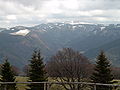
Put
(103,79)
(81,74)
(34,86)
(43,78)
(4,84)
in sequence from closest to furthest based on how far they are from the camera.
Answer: (4,84) < (34,86) < (43,78) < (103,79) < (81,74)

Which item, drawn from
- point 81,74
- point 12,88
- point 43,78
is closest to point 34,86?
point 12,88

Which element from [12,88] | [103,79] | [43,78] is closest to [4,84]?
[12,88]

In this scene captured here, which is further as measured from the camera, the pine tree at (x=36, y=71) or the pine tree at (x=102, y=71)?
the pine tree at (x=102, y=71)

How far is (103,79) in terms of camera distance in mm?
30656

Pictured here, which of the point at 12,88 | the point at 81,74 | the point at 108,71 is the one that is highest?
the point at 12,88

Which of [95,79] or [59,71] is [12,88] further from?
[59,71]

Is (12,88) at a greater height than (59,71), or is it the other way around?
(12,88)

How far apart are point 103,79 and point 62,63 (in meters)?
14.4

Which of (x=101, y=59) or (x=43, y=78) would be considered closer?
(x=43, y=78)

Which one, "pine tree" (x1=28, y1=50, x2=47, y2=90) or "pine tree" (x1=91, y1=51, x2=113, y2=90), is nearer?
"pine tree" (x1=28, y1=50, x2=47, y2=90)

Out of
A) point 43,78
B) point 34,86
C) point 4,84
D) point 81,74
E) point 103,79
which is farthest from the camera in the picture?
Answer: point 81,74

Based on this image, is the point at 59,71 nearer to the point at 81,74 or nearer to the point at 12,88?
the point at 81,74

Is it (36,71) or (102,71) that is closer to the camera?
(36,71)

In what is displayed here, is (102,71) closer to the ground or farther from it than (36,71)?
closer to the ground
